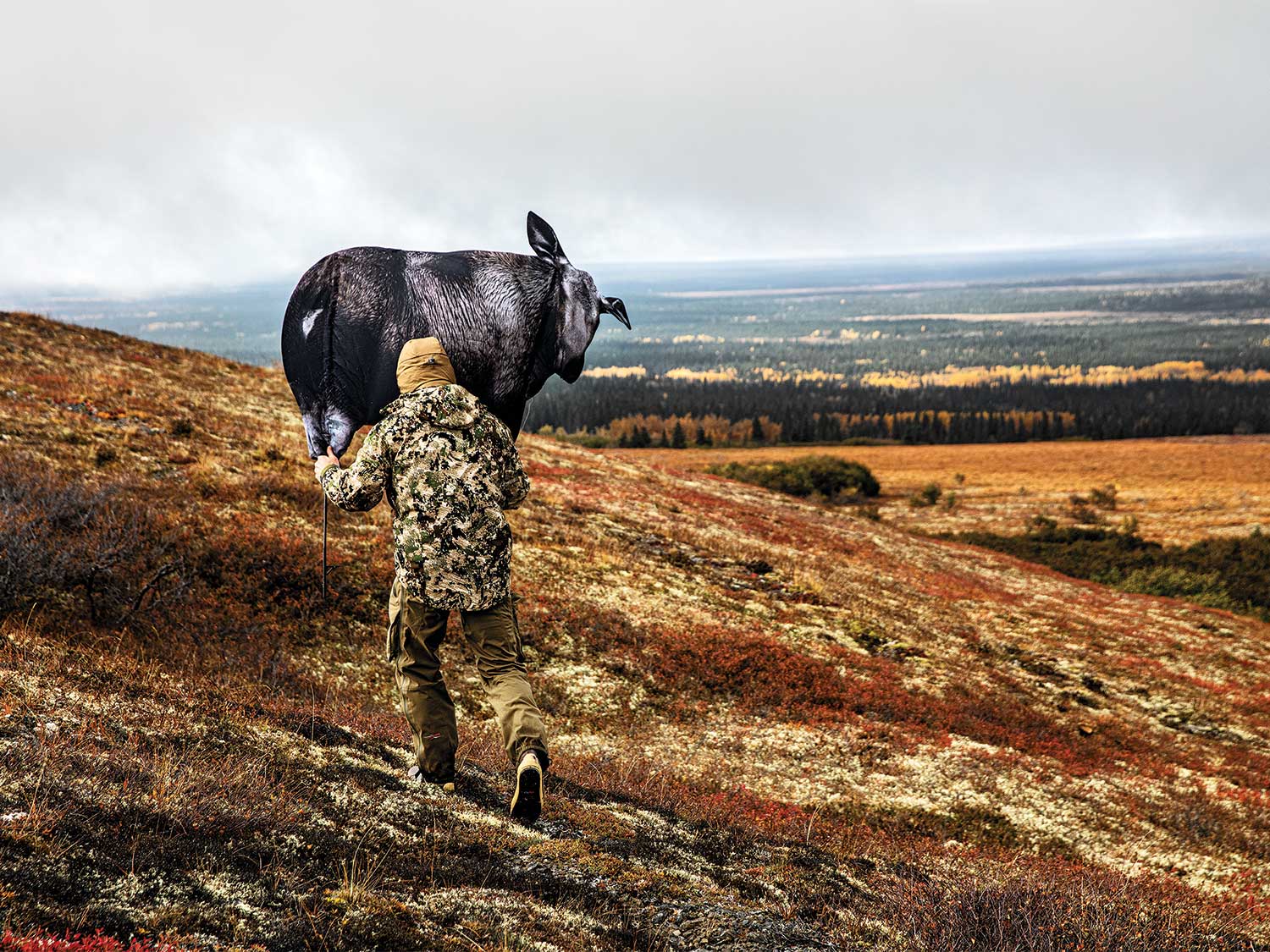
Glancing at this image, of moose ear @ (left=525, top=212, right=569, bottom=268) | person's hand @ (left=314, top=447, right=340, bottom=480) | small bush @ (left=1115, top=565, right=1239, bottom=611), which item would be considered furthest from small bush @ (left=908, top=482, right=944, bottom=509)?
person's hand @ (left=314, top=447, right=340, bottom=480)

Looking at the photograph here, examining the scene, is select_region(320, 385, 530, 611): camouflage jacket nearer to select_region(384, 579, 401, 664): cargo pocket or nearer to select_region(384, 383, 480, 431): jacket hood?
select_region(384, 383, 480, 431): jacket hood

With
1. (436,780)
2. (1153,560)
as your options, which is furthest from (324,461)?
(1153,560)

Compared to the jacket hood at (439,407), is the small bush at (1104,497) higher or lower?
lower

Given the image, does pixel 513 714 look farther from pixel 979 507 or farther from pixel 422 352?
pixel 979 507

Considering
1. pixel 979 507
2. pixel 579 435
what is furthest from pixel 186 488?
A: pixel 579 435

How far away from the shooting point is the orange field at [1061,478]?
2677 inches

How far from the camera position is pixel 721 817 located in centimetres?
888

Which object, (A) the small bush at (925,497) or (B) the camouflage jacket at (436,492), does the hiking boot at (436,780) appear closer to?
(B) the camouflage jacket at (436,492)

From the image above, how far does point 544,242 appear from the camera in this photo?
8.23 m

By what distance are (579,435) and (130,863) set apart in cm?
11958

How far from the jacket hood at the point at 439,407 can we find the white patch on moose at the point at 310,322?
1592mm

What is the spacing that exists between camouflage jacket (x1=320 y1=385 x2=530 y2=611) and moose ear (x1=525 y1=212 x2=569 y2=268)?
2280 mm

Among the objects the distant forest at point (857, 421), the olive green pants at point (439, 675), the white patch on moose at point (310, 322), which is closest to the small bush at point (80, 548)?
the white patch on moose at point (310, 322)

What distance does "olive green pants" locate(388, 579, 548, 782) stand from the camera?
6.40 m
